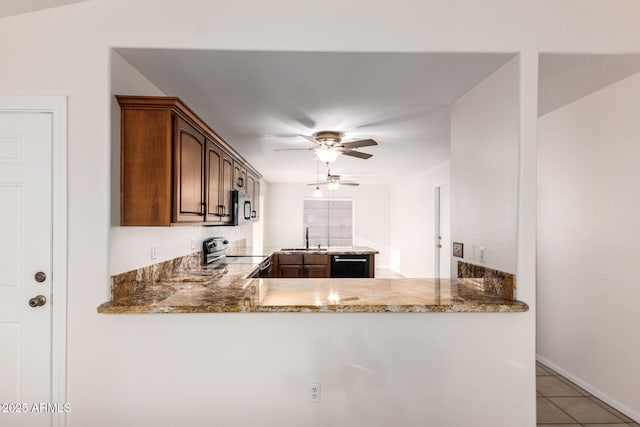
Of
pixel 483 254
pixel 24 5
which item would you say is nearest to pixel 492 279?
pixel 483 254

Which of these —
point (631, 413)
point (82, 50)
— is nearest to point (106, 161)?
point (82, 50)

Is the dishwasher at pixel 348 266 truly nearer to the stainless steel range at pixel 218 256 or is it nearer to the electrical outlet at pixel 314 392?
the stainless steel range at pixel 218 256

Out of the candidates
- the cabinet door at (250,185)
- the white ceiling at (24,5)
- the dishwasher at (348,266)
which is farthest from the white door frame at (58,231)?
the dishwasher at (348,266)

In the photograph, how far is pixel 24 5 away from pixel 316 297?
7.33ft

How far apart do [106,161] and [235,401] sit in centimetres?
151

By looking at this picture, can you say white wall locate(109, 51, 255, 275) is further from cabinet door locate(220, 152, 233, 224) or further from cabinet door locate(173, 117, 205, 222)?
cabinet door locate(220, 152, 233, 224)

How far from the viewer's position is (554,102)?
3.01 metres

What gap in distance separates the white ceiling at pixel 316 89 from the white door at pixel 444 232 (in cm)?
224

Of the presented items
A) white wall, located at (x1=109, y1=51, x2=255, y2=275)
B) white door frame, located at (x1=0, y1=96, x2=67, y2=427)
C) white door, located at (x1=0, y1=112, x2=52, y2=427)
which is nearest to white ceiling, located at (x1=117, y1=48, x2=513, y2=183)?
white wall, located at (x1=109, y1=51, x2=255, y2=275)

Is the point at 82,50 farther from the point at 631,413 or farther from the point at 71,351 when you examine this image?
the point at 631,413

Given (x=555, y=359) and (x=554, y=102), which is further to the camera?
(x=555, y=359)

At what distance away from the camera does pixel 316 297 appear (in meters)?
2.12

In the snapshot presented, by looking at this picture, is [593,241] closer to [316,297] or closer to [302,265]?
[316,297]

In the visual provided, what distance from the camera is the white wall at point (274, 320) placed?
1998 millimetres
